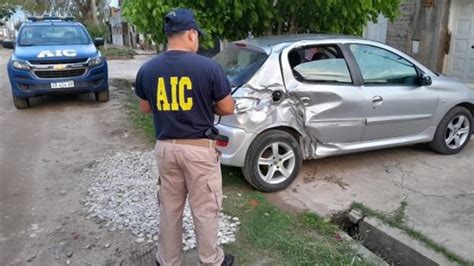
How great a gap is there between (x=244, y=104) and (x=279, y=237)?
1326 mm

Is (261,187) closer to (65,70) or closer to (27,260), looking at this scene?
(27,260)

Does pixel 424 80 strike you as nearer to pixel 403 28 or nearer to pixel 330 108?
pixel 330 108

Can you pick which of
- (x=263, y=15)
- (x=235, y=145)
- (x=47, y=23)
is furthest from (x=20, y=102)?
(x=235, y=145)

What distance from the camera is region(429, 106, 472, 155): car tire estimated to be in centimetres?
526

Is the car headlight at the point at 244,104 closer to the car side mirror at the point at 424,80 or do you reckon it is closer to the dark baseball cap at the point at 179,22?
the dark baseball cap at the point at 179,22

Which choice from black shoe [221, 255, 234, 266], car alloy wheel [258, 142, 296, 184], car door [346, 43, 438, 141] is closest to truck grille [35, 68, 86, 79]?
car alloy wheel [258, 142, 296, 184]

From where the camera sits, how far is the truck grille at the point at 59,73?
7895 millimetres

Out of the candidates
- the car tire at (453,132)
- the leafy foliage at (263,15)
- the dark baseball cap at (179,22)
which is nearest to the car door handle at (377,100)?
the car tire at (453,132)

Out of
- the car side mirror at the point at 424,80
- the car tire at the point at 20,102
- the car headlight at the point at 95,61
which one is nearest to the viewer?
the car side mirror at the point at 424,80

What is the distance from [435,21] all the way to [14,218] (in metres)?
8.89

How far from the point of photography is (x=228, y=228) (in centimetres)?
363

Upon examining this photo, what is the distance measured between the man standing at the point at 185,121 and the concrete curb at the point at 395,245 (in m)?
Result: 1.52

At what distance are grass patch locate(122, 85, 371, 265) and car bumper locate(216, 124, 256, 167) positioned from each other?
0.38 metres

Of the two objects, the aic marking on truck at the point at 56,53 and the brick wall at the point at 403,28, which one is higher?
the brick wall at the point at 403,28
